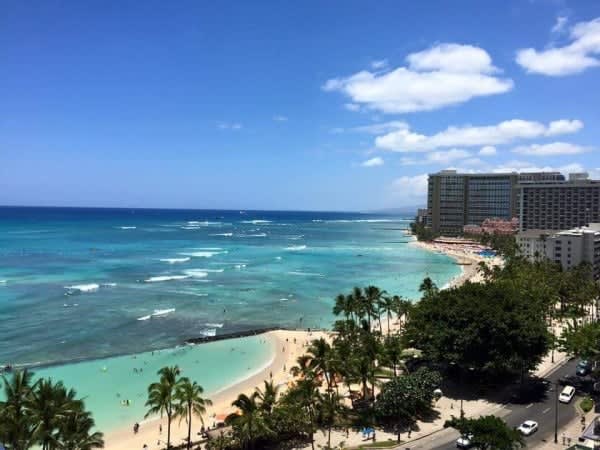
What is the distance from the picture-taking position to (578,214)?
149 m

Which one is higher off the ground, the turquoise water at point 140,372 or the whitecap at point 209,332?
the whitecap at point 209,332

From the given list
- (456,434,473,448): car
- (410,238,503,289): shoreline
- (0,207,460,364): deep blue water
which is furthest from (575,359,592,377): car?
(410,238,503,289): shoreline

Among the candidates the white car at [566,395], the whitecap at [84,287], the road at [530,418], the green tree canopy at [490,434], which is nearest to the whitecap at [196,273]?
the whitecap at [84,287]

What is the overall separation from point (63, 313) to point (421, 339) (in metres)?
49.6

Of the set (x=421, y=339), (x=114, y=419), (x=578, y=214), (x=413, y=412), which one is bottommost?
(x=114, y=419)

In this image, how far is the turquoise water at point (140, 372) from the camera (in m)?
39.3

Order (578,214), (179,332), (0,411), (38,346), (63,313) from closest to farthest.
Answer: (0,411), (38,346), (179,332), (63,313), (578,214)

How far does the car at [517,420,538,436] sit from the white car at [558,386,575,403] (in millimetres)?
5858

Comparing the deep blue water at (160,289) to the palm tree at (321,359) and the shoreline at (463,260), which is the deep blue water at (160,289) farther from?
the palm tree at (321,359)

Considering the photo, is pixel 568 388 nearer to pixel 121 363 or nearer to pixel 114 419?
pixel 114 419

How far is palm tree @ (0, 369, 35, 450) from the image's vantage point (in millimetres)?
20306

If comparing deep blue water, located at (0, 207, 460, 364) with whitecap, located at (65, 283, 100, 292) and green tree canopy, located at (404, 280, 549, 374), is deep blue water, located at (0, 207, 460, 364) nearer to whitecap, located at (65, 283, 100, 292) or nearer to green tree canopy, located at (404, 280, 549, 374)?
whitecap, located at (65, 283, 100, 292)

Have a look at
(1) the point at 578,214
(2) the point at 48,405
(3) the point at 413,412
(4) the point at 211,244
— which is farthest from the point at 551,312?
(4) the point at 211,244

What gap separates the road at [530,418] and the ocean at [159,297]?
2171 centimetres
